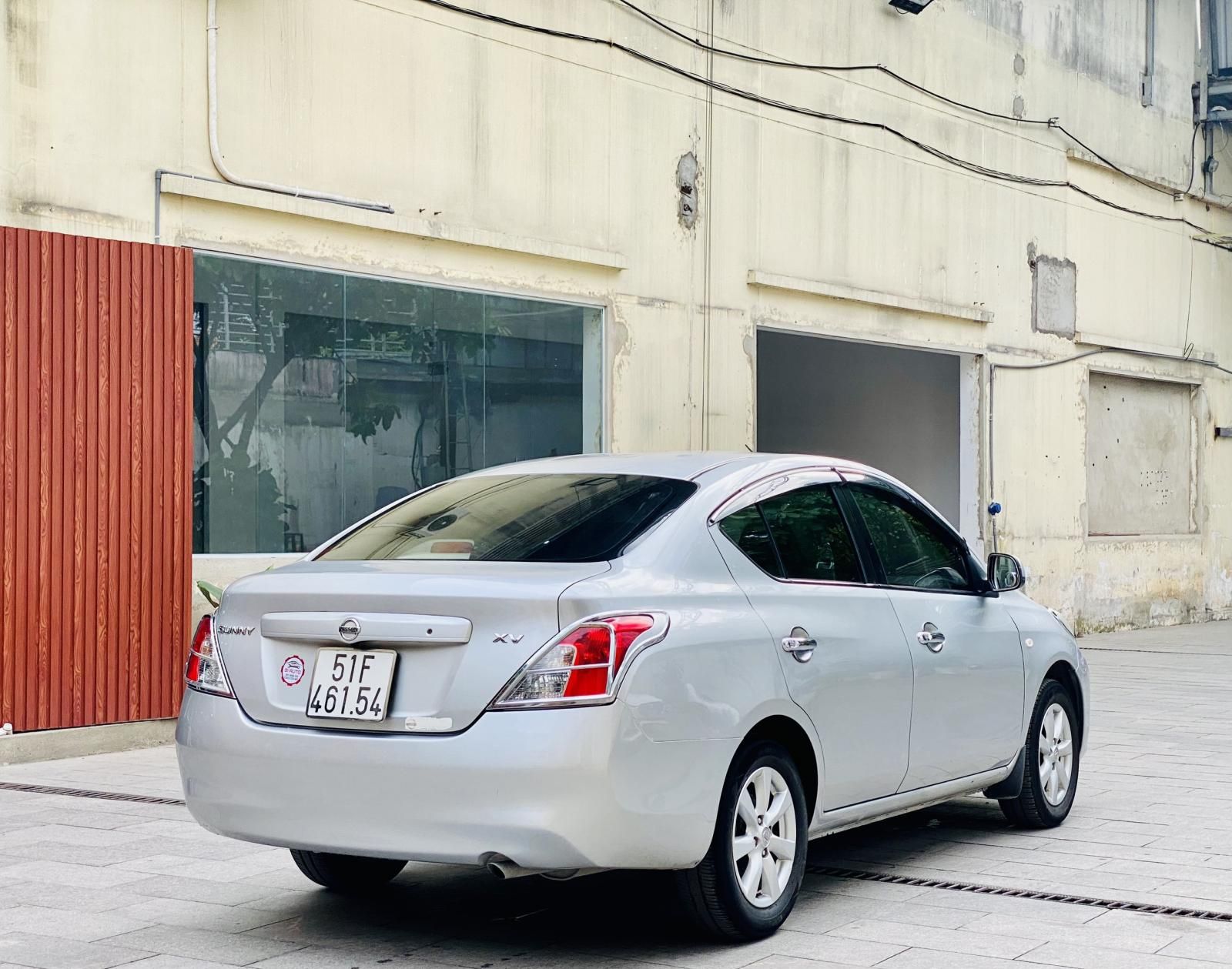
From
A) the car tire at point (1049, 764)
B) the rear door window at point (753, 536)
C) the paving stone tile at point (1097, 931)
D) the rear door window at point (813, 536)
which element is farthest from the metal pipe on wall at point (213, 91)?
the paving stone tile at point (1097, 931)

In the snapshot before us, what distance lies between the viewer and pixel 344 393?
1127cm

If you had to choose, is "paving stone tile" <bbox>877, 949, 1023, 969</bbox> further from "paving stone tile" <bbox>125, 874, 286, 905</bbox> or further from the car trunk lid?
"paving stone tile" <bbox>125, 874, 286, 905</bbox>

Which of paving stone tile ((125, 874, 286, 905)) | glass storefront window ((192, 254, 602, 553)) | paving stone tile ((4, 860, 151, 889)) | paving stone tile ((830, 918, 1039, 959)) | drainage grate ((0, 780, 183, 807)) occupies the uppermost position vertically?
glass storefront window ((192, 254, 602, 553))

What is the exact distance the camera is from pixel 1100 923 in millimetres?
5555

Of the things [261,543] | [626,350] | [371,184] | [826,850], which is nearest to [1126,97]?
[626,350]

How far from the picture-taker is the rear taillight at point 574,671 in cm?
465

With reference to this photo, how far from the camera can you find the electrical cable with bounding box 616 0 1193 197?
45.1 feet

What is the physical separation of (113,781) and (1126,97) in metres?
15.9

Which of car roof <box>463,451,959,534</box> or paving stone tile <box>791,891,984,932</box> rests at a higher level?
car roof <box>463,451,959,534</box>

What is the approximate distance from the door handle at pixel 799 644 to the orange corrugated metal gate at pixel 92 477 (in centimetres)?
539

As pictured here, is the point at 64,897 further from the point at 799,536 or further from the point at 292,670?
the point at 799,536

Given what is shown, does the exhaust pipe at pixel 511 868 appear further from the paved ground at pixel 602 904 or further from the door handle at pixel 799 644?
the door handle at pixel 799 644

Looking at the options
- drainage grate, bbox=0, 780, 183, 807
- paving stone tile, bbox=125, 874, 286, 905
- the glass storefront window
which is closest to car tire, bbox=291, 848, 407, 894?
paving stone tile, bbox=125, 874, 286, 905

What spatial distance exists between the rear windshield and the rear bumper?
671 mm
